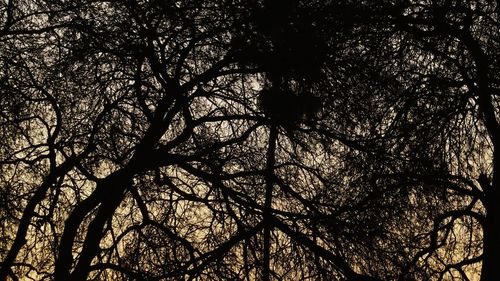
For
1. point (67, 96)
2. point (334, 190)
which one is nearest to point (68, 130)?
point (67, 96)

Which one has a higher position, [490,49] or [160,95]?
[160,95]

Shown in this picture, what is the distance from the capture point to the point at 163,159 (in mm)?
8328

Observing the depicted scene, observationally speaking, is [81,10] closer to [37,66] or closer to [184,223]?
[37,66]

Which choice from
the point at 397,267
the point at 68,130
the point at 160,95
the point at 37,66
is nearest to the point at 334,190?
the point at 397,267

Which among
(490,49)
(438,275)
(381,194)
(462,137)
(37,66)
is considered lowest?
(438,275)

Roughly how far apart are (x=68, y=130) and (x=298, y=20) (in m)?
4.36

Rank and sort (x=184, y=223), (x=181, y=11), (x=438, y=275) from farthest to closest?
1. (x=184, y=223)
2. (x=181, y=11)
3. (x=438, y=275)

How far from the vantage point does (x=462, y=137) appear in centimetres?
772

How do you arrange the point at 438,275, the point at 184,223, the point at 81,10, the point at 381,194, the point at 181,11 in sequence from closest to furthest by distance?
the point at 381,194 < the point at 438,275 < the point at 181,11 < the point at 81,10 < the point at 184,223

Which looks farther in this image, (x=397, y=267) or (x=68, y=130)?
(x=68, y=130)

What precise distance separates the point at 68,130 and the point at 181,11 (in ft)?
9.29

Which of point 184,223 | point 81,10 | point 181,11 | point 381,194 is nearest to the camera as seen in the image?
point 381,194

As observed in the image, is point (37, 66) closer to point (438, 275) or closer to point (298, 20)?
point (298, 20)

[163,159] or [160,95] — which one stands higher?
[160,95]
